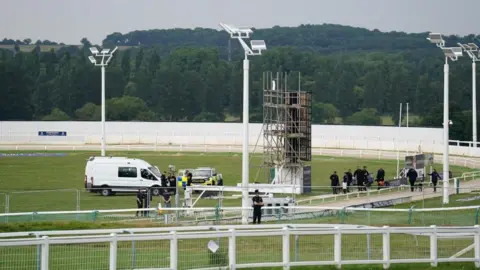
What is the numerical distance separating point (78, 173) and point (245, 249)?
3641cm

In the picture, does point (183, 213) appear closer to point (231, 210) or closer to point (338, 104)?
point (231, 210)

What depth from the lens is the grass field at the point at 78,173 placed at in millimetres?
39875

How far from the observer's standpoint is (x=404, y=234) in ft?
77.3

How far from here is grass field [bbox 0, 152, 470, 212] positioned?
39.9 metres

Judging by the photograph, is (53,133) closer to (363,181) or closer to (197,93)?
(363,181)

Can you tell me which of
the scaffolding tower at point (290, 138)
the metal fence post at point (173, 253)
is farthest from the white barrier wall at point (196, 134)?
the metal fence post at point (173, 253)

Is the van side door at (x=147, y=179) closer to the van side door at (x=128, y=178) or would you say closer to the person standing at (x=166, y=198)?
the van side door at (x=128, y=178)

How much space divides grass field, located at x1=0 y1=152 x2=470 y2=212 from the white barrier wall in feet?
35.3

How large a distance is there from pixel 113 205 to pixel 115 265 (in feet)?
70.2

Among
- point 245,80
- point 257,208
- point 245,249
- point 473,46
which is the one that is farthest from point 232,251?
point 473,46

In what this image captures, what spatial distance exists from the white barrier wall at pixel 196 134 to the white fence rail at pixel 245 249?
5474 centimetres

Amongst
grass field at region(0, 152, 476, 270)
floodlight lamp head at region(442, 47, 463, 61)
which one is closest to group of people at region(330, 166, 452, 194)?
grass field at region(0, 152, 476, 270)

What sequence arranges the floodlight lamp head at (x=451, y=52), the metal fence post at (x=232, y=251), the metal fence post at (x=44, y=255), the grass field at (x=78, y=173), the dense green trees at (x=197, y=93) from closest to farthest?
1. the metal fence post at (x=44, y=255)
2. the metal fence post at (x=232, y=251)
3. the grass field at (x=78, y=173)
4. the floodlight lamp head at (x=451, y=52)
5. the dense green trees at (x=197, y=93)

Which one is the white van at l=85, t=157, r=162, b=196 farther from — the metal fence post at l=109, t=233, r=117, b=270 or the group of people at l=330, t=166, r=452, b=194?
the metal fence post at l=109, t=233, r=117, b=270
